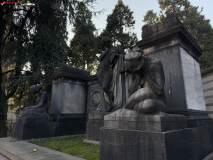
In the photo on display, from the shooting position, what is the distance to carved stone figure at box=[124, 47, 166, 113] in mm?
2536

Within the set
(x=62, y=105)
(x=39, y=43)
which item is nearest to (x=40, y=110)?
(x=62, y=105)

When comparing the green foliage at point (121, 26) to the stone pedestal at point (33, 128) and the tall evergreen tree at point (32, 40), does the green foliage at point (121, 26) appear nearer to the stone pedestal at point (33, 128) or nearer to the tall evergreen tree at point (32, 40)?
the tall evergreen tree at point (32, 40)

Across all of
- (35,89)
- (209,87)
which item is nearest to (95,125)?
(35,89)

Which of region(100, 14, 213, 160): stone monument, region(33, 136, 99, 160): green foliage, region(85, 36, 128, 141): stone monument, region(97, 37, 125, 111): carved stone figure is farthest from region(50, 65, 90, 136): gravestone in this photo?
region(100, 14, 213, 160): stone monument

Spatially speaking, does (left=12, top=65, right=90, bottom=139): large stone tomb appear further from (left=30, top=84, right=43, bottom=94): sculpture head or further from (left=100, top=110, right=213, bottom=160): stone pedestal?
(left=100, top=110, right=213, bottom=160): stone pedestal

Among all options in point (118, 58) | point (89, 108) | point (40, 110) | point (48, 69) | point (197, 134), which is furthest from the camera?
point (48, 69)

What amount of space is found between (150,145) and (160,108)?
2.22 ft

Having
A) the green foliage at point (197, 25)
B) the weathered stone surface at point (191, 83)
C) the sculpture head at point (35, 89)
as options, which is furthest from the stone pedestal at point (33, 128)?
the green foliage at point (197, 25)

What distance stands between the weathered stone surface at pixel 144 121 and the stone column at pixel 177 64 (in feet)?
3.17

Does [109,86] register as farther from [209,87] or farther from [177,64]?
[209,87]

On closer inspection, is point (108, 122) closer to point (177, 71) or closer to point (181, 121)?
point (181, 121)

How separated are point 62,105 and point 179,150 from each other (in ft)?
19.4

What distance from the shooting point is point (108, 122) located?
2812 mm

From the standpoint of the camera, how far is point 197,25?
63.9 feet
